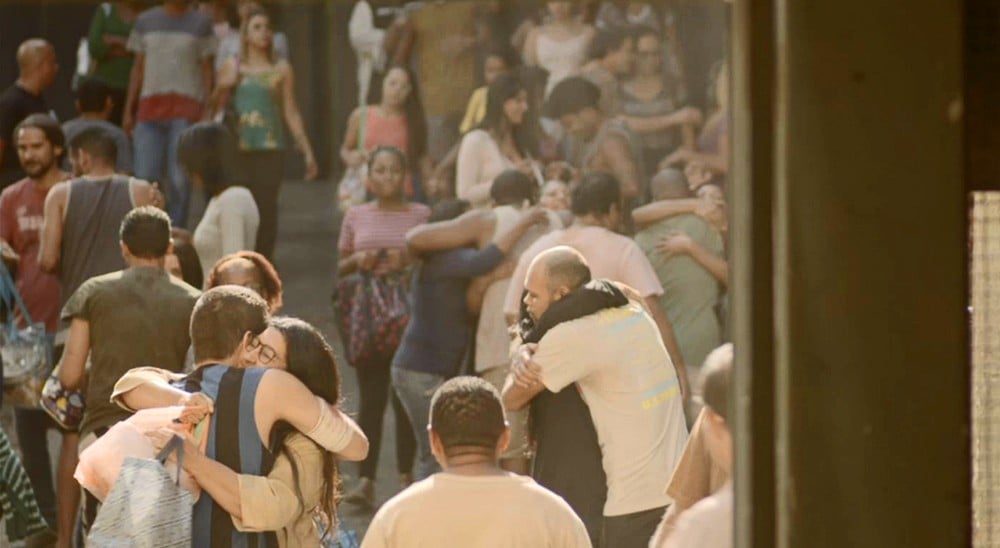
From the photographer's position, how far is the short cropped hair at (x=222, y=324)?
8.91 feet

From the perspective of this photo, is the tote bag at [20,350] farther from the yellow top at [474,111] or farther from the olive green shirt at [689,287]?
the olive green shirt at [689,287]

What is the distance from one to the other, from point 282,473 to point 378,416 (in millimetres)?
933

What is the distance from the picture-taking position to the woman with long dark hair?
13.4ft

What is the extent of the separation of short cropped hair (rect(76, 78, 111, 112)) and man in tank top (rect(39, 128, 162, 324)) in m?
0.07

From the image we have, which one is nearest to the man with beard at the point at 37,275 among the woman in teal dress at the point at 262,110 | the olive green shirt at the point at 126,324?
the olive green shirt at the point at 126,324

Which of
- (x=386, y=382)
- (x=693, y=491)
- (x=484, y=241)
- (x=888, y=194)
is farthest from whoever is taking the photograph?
(x=484, y=241)

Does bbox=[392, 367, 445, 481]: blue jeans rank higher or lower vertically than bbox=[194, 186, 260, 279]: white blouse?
lower

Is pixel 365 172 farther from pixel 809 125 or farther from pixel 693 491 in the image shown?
pixel 809 125

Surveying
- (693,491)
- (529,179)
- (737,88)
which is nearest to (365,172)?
(529,179)

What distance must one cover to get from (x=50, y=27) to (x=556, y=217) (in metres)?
1.16

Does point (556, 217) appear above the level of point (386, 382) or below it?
above

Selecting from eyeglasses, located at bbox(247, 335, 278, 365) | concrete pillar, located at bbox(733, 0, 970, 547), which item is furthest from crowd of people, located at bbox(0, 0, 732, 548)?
concrete pillar, located at bbox(733, 0, 970, 547)

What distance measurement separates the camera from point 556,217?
12.4 ft

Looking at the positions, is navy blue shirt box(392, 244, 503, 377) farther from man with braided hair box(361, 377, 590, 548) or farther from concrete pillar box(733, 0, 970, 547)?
concrete pillar box(733, 0, 970, 547)
